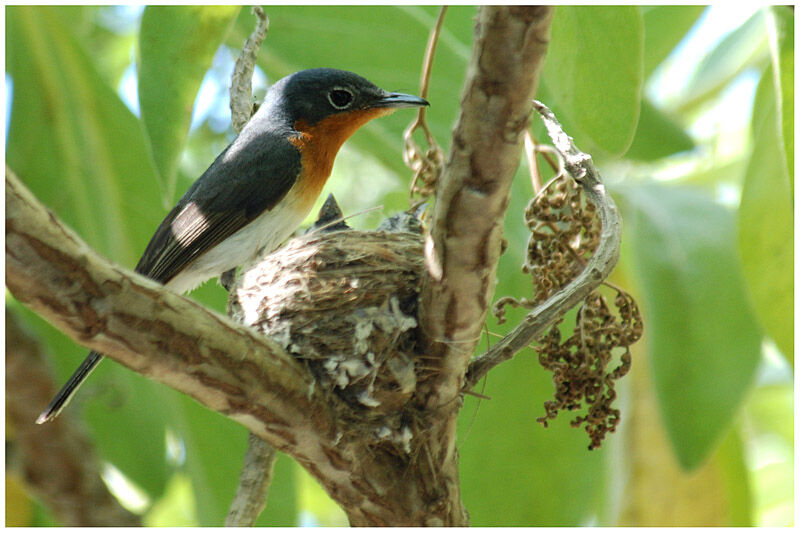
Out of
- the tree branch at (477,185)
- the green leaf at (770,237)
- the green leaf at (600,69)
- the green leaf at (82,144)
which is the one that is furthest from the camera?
the green leaf at (82,144)

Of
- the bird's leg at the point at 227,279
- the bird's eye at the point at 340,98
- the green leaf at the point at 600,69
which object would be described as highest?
the bird's eye at the point at 340,98

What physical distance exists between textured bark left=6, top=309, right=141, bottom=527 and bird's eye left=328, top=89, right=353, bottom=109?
166 cm

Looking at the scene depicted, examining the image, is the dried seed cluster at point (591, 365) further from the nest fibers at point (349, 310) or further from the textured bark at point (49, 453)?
the textured bark at point (49, 453)

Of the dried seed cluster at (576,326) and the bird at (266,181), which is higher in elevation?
the bird at (266,181)

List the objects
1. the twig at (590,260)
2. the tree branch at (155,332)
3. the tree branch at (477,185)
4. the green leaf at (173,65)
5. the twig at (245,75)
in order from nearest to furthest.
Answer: the tree branch at (477,185)
the tree branch at (155,332)
the twig at (590,260)
the green leaf at (173,65)
the twig at (245,75)

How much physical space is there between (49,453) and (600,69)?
9.06 ft

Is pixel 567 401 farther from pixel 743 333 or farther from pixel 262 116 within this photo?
pixel 262 116

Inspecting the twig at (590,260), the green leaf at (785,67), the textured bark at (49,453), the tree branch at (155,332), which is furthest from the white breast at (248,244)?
the green leaf at (785,67)

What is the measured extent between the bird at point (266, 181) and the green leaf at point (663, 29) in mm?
1280

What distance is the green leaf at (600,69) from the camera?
94.7 inches

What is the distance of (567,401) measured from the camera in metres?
2.33

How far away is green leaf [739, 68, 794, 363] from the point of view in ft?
10.2

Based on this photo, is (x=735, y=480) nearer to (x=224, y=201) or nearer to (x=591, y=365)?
(x=591, y=365)

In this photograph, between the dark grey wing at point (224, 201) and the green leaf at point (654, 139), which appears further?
the green leaf at point (654, 139)
